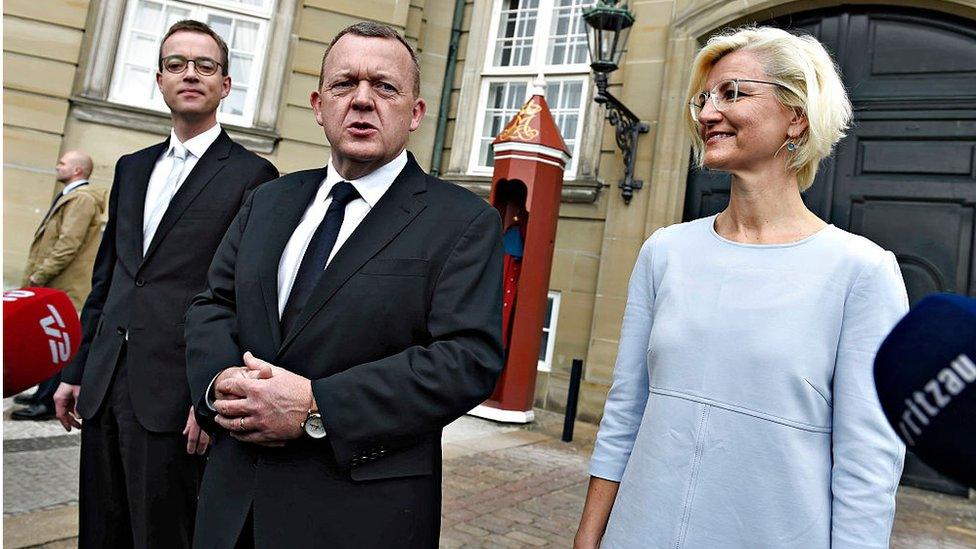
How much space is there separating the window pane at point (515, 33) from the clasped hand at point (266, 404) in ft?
27.5

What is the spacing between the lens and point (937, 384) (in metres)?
0.72

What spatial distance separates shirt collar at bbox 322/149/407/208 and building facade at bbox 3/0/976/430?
19.1ft

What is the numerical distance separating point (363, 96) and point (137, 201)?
129 centimetres

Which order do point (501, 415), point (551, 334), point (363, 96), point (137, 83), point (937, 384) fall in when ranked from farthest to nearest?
point (137, 83) → point (551, 334) → point (501, 415) → point (363, 96) → point (937, 384)

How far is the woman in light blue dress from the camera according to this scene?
151 cm

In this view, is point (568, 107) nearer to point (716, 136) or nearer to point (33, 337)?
point (716, 136)

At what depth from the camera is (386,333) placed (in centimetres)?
169

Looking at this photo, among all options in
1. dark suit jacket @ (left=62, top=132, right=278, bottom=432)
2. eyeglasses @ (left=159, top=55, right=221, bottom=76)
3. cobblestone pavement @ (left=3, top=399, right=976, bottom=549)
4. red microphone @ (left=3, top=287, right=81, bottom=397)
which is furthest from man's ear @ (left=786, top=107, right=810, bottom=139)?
cobblestone pavement @ (left=3, top=399, right=976, bottom=549)

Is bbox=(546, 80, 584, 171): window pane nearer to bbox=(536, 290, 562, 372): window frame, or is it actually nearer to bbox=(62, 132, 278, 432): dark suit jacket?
bbox=(536, 290, 562, 372): window frame

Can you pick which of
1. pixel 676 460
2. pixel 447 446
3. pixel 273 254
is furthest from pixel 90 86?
pixel 676 460

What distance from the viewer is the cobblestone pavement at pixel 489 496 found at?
11.9 feet

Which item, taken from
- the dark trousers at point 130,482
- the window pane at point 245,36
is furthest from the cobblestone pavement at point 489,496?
the window pane at point 245,36

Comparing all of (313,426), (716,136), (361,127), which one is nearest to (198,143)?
(361,127)

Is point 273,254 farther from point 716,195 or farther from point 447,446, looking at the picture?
point 716,195
